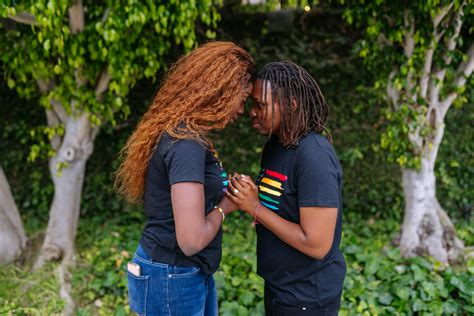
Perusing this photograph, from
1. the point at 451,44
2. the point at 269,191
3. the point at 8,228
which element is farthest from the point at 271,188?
the point at 8,228

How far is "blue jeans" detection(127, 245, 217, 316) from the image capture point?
1.79 metres

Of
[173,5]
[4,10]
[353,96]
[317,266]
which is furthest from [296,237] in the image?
[353,96]

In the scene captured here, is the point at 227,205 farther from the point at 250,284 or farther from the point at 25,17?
the point at 25,17

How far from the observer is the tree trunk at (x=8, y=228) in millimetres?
3645

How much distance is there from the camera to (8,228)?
3699mm

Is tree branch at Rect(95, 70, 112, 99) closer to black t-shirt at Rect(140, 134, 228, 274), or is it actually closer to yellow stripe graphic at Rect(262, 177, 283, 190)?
black t-shirt at Rect(140, 134, 228, 274)

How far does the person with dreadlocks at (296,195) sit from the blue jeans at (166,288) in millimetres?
351

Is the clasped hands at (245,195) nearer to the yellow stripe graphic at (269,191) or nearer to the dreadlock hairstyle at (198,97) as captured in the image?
the yellow stripe graphic at (269,191)

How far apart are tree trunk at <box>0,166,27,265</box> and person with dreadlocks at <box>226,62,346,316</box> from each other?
2.70 metres

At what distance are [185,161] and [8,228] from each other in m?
2.85

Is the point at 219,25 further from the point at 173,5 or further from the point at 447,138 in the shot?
the point at 447,138

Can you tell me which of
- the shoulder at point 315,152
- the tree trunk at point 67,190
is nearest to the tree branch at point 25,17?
the tree trunk at point 67,190

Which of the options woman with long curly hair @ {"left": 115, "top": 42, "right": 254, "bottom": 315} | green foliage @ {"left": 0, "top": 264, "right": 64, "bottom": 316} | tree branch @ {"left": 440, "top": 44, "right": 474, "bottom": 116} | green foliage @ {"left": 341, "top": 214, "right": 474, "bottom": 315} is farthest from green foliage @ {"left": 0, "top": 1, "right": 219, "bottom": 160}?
green foliage @ {"left": 341, "top": 214, "right": 474, "bottom": 315}

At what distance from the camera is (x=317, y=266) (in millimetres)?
1845
